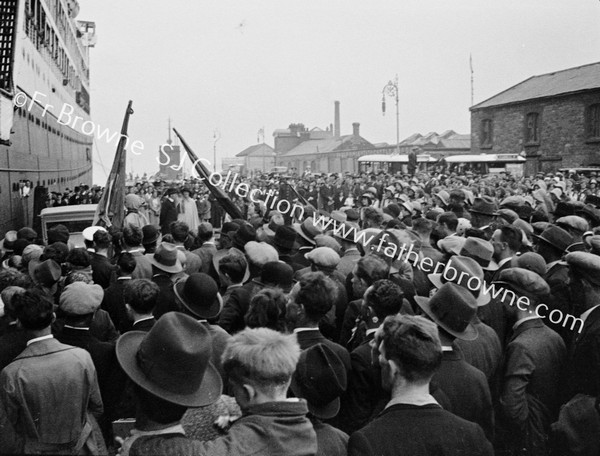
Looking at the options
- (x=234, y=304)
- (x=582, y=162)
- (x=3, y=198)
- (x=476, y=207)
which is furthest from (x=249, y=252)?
(x=582, y=162)

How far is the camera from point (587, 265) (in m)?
4.12

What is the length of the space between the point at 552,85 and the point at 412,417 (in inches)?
1662

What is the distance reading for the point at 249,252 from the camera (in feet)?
17.6

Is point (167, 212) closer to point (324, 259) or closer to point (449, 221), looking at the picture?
point (449, 221)

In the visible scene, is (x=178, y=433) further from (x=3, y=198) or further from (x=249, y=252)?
(x=3, y=198)

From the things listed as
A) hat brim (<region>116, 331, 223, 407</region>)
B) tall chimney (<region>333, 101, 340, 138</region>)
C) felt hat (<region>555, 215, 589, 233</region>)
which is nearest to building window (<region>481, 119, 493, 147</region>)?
felt hat (<region>555, 215, 589, 233</region>)

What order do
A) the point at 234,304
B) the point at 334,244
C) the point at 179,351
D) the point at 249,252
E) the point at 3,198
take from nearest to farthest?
the point at 179,351 < the point at 234,304 < the point at 249,252 < the point at 334,244 < the point at 3,198

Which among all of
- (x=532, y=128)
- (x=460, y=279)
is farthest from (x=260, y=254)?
(x=532, y=128)

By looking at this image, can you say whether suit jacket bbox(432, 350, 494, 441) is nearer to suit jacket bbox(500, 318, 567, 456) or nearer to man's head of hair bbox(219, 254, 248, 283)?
suit jacket bbox(500, 318, 567, 456)

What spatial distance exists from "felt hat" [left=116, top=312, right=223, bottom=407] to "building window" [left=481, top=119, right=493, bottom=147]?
146 feet

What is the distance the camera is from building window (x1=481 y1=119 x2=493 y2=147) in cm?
4412

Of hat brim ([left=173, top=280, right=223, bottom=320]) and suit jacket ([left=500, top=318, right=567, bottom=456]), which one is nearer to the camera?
suit jacket ([left=500, top=318, right=567, bottom=456])

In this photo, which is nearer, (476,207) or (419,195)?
(476,207)

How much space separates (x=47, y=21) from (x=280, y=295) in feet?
78.2
